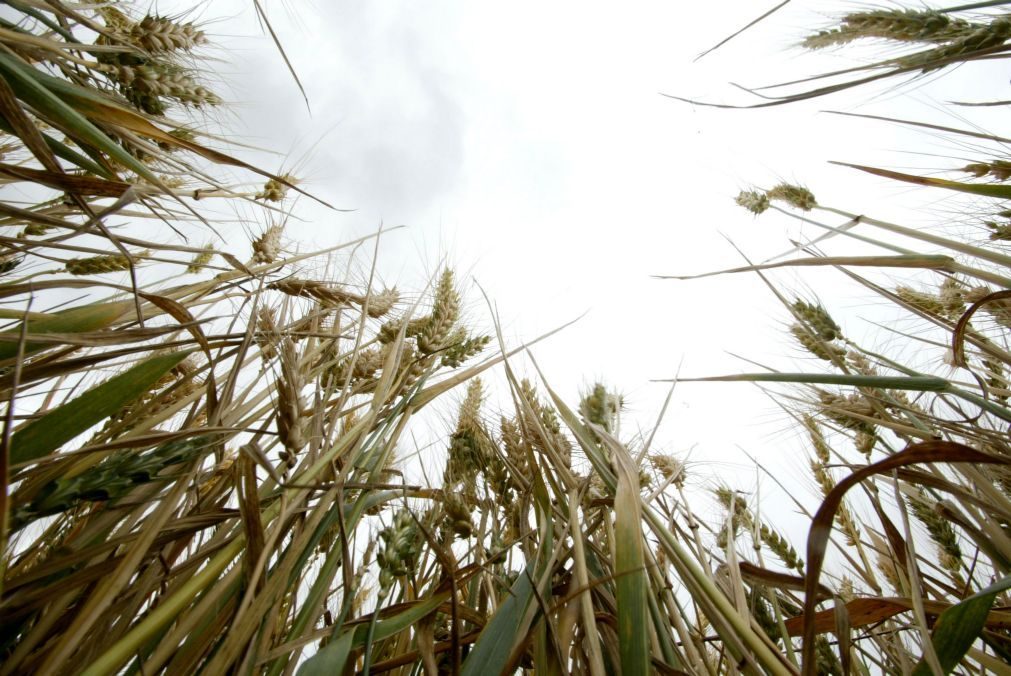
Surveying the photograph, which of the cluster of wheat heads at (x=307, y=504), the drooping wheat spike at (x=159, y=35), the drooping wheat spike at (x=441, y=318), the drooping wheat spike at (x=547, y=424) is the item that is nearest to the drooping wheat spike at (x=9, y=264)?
the cluster of wheat heads at (x=307, y=504)

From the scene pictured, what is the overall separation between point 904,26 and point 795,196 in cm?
90

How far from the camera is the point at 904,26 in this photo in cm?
121

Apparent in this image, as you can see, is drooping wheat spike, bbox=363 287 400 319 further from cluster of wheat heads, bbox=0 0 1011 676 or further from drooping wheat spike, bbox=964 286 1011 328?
drooping wheat spike, bbox=964 286 1011 328

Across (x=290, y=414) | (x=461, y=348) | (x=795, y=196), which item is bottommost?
(x=290, y=414)

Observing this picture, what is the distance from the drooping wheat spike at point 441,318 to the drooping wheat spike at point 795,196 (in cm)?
144

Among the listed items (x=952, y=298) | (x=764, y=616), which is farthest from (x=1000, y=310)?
(x=764, y=616)

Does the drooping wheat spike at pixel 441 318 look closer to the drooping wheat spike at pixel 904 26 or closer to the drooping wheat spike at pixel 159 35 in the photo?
the drooping wheat spike at pixel 159 35

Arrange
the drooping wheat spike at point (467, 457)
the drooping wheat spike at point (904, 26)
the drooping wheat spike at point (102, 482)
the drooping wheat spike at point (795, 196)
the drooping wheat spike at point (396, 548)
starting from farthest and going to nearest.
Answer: the drooping wheat spike at point (795, 196)
the drooping wheat spike at point (467, 457)
the drooping wheat spike at point (904, 26)
the drooping wheat spike at point (396, 548)
the drooping wheat spike at point (102, 482)

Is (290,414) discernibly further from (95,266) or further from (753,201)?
(753,201)

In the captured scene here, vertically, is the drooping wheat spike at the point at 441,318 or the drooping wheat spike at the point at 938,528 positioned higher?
the drooping wheat spike at the point at 441,318

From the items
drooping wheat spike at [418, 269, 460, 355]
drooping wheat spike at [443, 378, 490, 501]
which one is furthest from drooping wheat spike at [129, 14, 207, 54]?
drooping wheat spike at [443, 378, 490, 501]

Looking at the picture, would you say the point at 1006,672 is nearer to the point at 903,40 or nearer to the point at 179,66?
the point at 903,40

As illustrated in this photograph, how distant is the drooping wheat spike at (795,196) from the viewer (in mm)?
2053

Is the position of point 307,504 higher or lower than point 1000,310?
lower
